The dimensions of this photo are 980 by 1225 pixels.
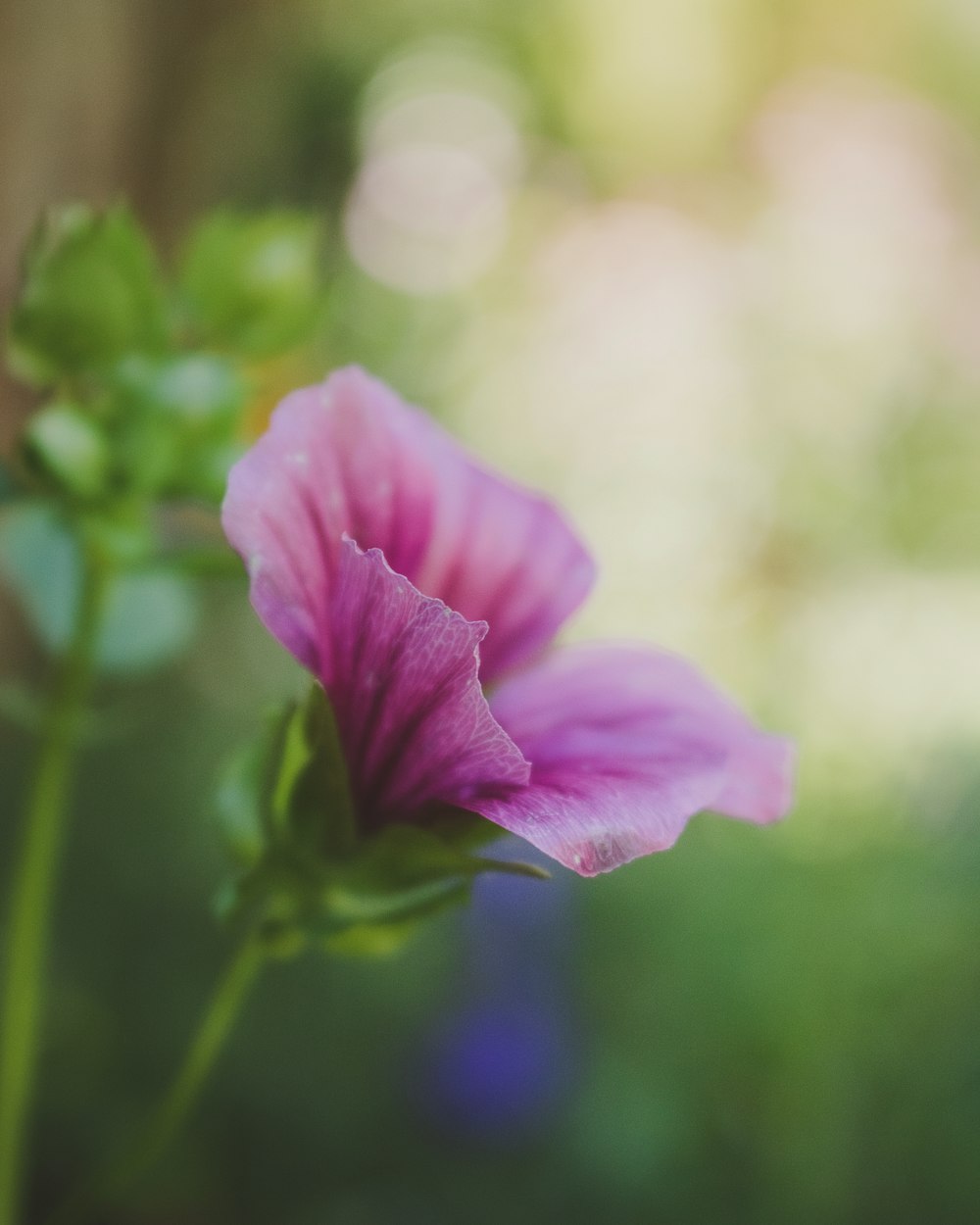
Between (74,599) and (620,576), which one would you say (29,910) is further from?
(620,576)

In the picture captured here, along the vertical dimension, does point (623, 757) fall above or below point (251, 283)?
below

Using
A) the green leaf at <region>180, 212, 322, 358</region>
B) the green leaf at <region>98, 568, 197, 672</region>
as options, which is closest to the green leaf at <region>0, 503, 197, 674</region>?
the green leaf at <region>98, 568, 197, 672</region>

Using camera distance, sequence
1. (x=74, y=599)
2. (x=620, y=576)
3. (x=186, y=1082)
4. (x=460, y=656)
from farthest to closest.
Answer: (x=620, y=576)
(x=74, y=599)
(x=186, y=1082)
(x=460, y=656)

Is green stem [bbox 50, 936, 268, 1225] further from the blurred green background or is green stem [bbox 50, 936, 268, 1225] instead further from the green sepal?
the blurred green background

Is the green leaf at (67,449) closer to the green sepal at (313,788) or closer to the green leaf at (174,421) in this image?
the green leaf at (174,421)

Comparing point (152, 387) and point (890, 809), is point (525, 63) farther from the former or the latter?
point (152, 387)

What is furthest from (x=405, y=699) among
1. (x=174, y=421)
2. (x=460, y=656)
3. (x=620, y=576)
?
(x=620, y=576)

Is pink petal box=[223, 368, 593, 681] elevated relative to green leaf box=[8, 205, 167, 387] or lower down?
lower down
